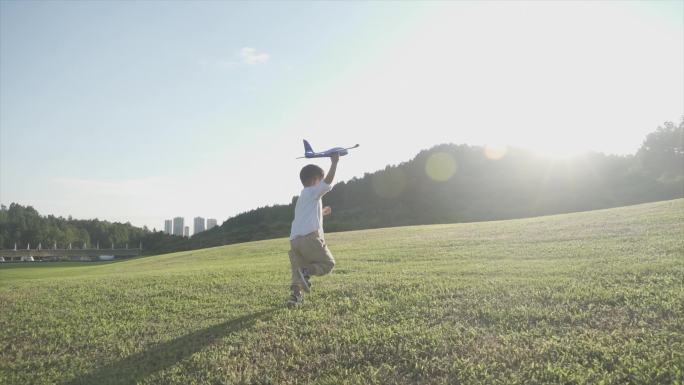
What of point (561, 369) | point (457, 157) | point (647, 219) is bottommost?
point (561, 369)

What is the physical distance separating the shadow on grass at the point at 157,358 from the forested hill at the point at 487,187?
71.4m

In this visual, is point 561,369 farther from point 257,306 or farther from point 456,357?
point 257,306

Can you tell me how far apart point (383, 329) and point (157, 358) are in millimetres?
3665

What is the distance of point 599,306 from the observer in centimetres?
723

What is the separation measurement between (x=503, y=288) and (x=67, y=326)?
9.33 metres

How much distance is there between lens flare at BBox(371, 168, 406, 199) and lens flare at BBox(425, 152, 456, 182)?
22.9ft

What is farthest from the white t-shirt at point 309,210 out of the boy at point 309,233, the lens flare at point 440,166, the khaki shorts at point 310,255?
the lens flare at point 440,166

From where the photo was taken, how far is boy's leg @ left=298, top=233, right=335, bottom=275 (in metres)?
8.49

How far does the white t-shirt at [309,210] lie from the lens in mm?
8469

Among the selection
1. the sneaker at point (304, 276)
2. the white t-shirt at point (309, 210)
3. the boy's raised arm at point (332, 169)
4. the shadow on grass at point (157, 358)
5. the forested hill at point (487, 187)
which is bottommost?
the shadow on grass at point (157, 358)

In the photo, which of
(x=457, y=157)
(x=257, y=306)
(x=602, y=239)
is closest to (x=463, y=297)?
(x=257, y=306)

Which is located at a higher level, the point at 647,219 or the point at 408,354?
the point at 647,219

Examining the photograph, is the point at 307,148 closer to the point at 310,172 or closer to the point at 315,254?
the point at 310,172

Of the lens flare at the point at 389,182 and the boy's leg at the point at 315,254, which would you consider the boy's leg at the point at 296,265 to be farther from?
the lens flare at the point at 389,182
